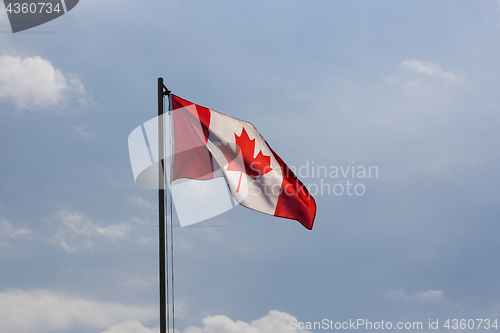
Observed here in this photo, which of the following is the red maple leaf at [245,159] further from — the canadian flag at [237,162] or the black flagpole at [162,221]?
the black flagpole at [162,221]

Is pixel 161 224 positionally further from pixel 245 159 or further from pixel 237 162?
pixel 245 159

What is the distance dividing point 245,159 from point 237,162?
257mm

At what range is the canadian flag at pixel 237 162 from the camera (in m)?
10.6

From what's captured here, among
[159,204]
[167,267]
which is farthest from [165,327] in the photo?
[159,204]

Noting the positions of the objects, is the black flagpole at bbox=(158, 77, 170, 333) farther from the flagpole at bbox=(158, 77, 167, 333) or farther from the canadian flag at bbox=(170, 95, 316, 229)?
the canadian flag at bbox=(170, 95, 316, 229)

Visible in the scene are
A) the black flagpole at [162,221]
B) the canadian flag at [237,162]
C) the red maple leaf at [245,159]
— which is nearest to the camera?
the black flagpole at [162,221]

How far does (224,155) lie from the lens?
11.1 metres

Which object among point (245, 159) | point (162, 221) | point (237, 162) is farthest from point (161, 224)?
point (245, 159)

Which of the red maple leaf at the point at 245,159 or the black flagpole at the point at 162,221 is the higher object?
the red maple leaf at the point at 245,159

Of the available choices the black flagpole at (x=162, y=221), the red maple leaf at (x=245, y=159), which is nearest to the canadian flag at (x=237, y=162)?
the red maple leaf at (x=245, y=159)

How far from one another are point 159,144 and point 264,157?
3.07 m

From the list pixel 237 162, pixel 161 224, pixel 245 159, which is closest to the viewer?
pixel 161 224

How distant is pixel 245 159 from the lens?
1145cm

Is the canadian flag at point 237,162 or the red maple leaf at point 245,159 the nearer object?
the canadian flag at point 237,162
